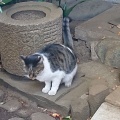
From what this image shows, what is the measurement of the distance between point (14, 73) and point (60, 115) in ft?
2.19

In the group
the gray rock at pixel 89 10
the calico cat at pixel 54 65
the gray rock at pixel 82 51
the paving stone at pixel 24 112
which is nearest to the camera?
the calico cat at pixel 54 65

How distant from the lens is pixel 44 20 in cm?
339

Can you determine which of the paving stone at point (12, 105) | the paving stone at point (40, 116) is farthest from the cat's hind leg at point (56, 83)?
the paving stone at point (12, 105)

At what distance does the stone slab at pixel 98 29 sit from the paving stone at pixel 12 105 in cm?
112

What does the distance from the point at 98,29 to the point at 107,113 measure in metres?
1.32

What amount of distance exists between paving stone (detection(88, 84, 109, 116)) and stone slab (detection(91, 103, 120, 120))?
9 centimetres

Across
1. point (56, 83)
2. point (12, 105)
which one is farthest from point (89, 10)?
point (12, 105)

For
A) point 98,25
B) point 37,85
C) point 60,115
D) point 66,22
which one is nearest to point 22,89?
point 37,85

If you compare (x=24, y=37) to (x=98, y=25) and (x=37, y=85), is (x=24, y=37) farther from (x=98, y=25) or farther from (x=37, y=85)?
(x=98, y=25)

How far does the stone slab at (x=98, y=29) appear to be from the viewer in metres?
3.95

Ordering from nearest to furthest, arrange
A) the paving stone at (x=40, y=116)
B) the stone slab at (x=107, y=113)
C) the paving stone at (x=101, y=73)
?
1. the stone slab at (x=107, y=113)
2. the paving stone at (x=40, y=116)
3. the paving stone at (x=101, y=73)

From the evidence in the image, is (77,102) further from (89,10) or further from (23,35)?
(89,10)

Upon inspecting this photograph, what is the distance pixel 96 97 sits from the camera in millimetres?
3100

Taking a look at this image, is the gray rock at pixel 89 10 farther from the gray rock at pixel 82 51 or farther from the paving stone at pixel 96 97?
the paving stone at pixel 96 97
